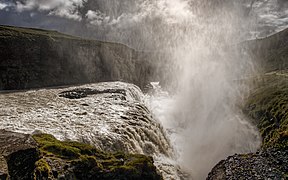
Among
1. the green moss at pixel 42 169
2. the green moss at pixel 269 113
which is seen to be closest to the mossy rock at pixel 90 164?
the green moss at pixel 42 169

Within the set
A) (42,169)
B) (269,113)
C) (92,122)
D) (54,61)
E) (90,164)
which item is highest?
(42,169)

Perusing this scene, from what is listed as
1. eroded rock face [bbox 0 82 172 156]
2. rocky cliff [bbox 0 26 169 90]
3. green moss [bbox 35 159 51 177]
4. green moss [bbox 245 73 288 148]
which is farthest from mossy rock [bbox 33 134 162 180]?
rocky cliff [bbox 0 26 169 90]

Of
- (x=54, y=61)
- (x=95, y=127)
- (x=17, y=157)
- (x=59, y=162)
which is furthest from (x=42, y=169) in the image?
(x=54, y=61)

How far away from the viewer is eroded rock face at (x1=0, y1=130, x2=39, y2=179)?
32.5 ft

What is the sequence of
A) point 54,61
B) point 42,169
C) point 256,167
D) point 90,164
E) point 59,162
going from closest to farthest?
1. point 42,169
2. point 59,162
3. point 90,164
4. point 256,167
5. point 54,61

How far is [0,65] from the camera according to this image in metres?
64.2

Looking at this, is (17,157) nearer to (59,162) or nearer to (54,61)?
(59,162)

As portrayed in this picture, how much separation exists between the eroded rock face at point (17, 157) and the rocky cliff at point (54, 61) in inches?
2291

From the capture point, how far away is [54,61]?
82.2 m

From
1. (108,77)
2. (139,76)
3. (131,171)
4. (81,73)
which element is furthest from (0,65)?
(139,76)

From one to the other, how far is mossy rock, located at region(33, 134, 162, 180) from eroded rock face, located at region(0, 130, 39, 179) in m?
1.88

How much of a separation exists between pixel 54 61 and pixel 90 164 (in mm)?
73192

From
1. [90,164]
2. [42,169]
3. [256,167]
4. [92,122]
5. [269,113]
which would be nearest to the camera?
[42,169]

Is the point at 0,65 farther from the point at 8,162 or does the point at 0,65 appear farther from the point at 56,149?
the point at 8,162
